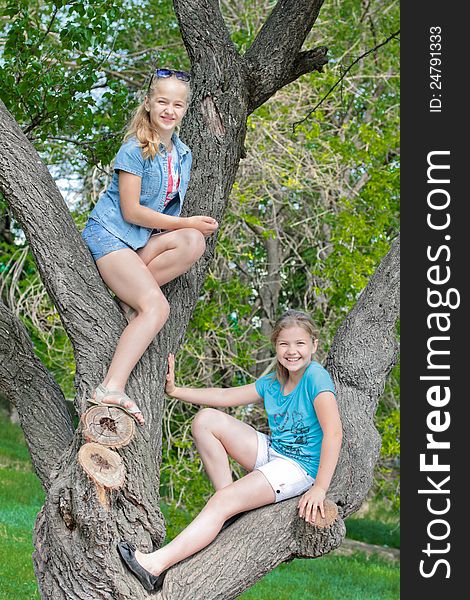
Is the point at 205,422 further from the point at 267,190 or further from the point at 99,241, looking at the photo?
the point at 267,190

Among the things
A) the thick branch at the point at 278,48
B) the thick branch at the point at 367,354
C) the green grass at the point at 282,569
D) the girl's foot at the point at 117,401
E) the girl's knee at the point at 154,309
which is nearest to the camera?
the girl's foot at the point at 117,401

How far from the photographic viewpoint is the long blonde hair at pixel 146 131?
3.34m

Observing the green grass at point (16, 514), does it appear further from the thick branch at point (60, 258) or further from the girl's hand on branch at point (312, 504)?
the girl's hand on branch at point (312, 504)

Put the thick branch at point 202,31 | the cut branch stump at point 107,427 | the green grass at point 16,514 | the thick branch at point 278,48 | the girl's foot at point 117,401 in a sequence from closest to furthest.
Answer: the cut branch stump at point 107,427 → the girl's foot at point 117,401 → the thick branch at point 202,31 → the thick branch at point 278,48 → the green grass at point 16,514

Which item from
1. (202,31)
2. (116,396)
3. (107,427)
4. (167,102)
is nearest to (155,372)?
(116,396)

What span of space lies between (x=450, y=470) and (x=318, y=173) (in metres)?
5.02

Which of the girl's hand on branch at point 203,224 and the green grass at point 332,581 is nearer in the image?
the girl's hand on branch at point 203,224

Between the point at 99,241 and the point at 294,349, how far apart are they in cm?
84

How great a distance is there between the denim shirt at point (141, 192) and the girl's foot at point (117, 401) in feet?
1.83

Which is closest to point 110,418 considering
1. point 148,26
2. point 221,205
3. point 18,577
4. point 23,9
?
point 221,205

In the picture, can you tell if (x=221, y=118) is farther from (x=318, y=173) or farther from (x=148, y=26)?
(x=148, y=26)

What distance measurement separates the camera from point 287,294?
29.7 ft

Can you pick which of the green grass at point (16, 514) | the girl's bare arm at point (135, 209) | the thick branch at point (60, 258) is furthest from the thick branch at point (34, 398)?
the green grass at point (16, 514)

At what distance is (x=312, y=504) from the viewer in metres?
3.11
